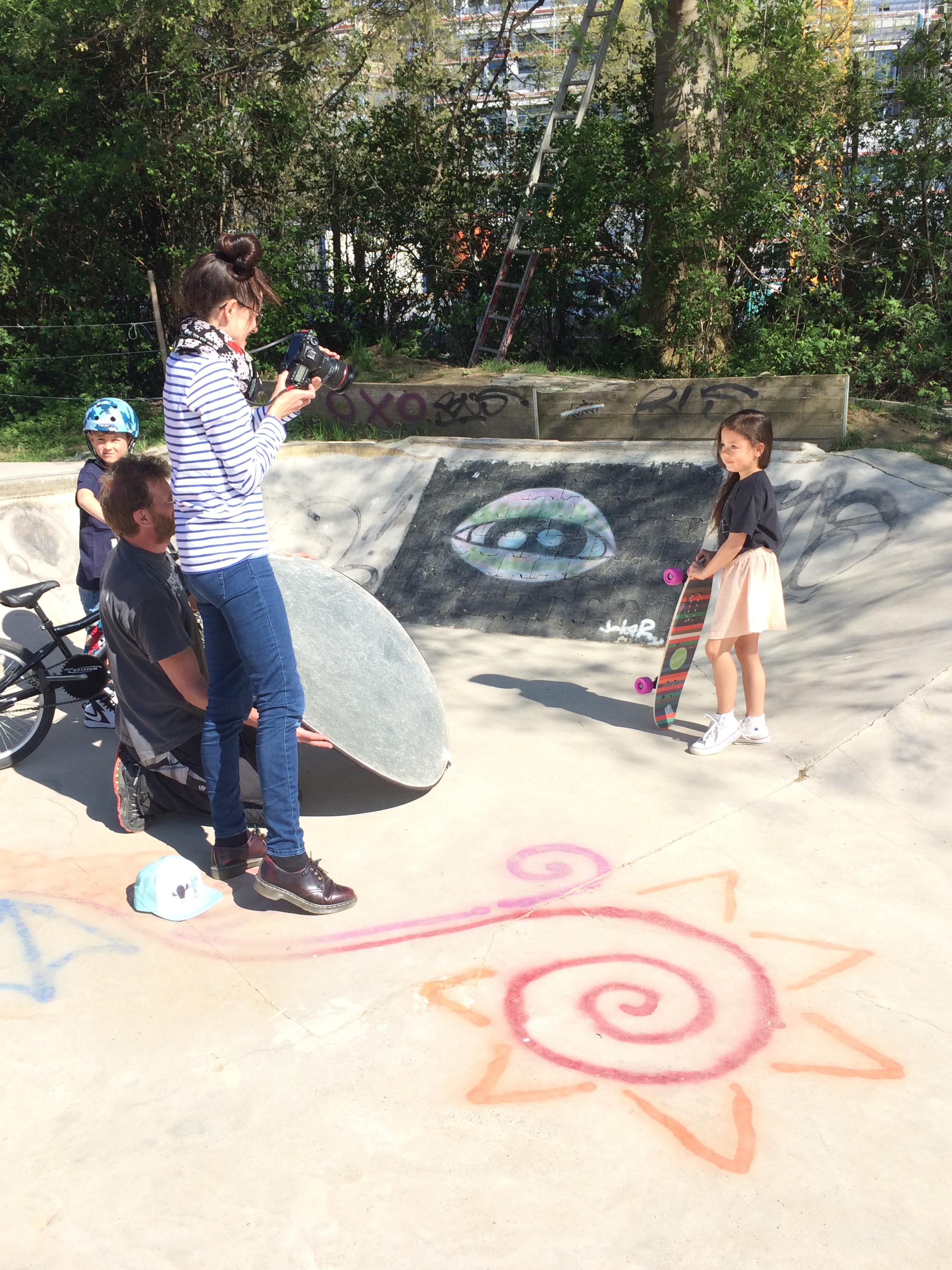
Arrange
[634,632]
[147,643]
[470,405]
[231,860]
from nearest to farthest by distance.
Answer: [231,860]
[147,643]
[634,632]
[470,405]

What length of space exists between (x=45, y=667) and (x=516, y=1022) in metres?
3.28

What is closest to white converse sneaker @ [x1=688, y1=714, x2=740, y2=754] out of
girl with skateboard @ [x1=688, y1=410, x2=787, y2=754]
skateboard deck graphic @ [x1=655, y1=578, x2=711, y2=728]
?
girl with skateboard @ [x1=688, y1=410, x2=787, y2=754]

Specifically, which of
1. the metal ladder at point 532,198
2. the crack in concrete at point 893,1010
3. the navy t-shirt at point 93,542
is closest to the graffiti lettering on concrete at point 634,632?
the navy t-shirt at point 93,542

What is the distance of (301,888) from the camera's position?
323cm

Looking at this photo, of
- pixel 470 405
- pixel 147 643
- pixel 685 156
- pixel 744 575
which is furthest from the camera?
pixel 685 156

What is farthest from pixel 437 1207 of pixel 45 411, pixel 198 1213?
pixel 45 411

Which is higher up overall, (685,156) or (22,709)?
(685,156)

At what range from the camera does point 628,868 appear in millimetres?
3578

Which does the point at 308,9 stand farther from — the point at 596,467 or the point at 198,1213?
the point at 198,1213

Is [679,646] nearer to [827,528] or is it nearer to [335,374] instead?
[335,374]

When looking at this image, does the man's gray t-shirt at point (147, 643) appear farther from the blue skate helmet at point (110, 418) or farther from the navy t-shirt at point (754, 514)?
the navy t-shirt at point (754, 514)

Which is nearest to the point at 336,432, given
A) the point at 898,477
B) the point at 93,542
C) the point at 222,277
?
the point at 93,542

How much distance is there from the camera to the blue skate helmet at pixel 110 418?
495cm

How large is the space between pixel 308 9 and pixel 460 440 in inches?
305
